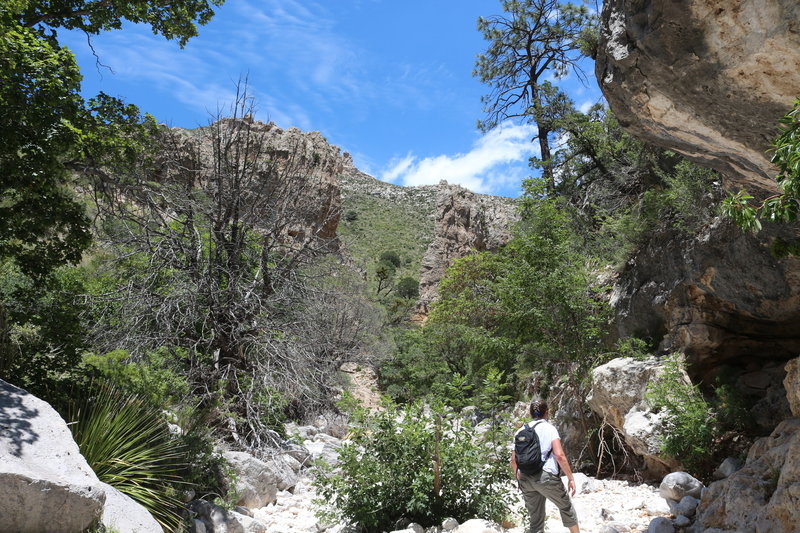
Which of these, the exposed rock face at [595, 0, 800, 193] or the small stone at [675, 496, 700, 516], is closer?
the exposed rock face at [595, 0, 800, 193]

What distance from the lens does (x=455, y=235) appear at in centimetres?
3584

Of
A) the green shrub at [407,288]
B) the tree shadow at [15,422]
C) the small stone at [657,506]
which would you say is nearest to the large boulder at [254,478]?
the tree shadow at [15,422]

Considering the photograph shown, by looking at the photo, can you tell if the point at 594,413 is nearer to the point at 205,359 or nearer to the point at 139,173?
the point at 205,359

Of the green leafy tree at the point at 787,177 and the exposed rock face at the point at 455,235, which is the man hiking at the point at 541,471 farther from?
the exposed rock face at the point at 455,235

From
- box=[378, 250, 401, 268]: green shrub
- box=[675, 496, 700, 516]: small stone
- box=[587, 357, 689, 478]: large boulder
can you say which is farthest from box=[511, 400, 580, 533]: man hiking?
box=[378, 250, 401, 268]: green shrub

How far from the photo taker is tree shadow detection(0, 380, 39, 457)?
4.05m

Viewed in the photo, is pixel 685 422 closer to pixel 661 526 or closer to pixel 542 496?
pixel 661 526

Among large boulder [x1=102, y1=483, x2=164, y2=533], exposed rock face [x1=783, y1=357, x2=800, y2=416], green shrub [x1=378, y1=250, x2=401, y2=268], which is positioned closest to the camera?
large boulder [x1=102, y1=483, x2=164, y2=533]

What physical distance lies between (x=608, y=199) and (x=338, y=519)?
11.8 meters

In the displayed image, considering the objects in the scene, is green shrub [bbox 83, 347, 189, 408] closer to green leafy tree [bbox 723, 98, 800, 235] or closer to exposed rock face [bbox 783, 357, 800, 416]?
green leafy tree [bbox 723, 98, 800, 235]

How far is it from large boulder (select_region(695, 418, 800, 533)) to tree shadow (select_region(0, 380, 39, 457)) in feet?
20.8

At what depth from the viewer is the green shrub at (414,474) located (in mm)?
5965

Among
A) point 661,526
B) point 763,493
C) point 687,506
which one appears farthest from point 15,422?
point 687,506

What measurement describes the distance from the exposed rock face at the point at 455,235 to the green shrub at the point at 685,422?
25547mm
